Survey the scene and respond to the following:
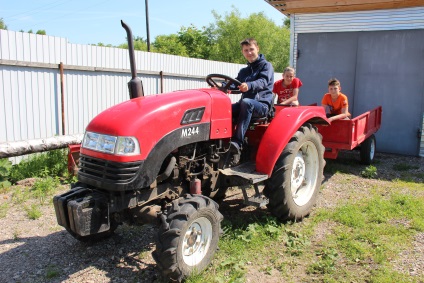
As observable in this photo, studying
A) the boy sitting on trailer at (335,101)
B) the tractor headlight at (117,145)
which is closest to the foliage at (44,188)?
the tractor headlight at (117,145)

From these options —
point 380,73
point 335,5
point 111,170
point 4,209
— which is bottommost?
point 4,209

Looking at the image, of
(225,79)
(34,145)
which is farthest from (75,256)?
(34,145)

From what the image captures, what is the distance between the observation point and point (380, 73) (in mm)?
8281

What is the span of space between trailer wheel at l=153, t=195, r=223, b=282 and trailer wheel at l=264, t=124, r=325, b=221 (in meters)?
0.93

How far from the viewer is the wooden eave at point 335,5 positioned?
25.4 ft

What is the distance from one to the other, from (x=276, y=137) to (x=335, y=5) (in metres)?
5.54

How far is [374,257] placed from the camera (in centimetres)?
339

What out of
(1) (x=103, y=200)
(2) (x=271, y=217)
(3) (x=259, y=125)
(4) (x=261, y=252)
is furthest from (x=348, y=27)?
(1) (x=103, y=200)

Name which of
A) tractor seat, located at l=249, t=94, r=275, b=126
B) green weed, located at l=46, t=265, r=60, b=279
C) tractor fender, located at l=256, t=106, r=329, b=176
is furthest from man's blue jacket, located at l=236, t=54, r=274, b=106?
green weed, located at l=46, t=265, r=60, b=279

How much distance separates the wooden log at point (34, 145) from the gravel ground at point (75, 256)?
152 centimetres

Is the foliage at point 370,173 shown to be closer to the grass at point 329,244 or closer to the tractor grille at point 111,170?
the grass at point 329,244

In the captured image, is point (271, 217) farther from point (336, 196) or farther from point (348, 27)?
point (348, 27)

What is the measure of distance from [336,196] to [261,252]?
2.11 metres

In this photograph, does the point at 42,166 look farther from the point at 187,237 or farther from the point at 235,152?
the point at 187,237
